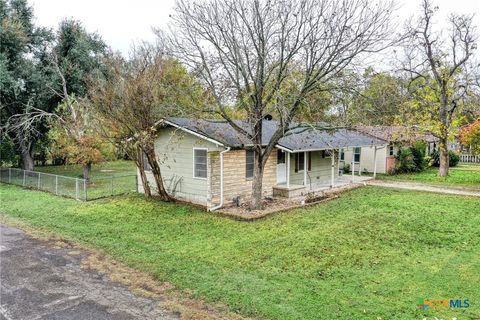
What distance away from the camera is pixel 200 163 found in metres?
13.6

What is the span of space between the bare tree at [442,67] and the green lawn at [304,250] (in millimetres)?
7082

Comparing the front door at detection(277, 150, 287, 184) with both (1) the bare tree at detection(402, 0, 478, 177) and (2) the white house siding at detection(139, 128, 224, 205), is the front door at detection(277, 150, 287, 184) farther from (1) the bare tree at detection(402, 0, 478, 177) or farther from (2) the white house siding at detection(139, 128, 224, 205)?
(1) the bare tree at detection(402, 0, 478, 177)

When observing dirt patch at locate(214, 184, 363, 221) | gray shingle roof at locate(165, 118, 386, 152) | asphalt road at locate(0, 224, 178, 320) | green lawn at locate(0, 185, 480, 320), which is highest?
gray shingle roof at locate(165, 118, 386, 152)

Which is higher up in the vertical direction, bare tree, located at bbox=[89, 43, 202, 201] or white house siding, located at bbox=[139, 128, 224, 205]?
bare tree, located at bbox=[89, 43, 202, 201]

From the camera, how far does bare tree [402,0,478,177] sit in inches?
784

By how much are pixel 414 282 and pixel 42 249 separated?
8.51 metres

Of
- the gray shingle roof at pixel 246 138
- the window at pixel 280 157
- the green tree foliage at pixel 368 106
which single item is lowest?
the window at pixel 280 157

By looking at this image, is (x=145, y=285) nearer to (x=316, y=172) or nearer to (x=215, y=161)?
(x=215, y=161)

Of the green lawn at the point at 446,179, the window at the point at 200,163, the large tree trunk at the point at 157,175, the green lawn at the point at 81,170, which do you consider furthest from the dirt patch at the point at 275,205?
the green lawn at the point at 81,170

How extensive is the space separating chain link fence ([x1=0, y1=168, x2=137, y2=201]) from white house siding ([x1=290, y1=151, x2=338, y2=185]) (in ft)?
24.9

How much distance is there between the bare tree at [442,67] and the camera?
19.9 m

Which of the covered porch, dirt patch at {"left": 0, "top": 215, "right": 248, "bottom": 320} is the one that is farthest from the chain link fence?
the covered porch

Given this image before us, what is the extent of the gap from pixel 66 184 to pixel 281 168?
10188 millimetres

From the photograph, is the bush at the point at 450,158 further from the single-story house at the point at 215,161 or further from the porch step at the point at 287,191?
the porch step at the point at 287,191
